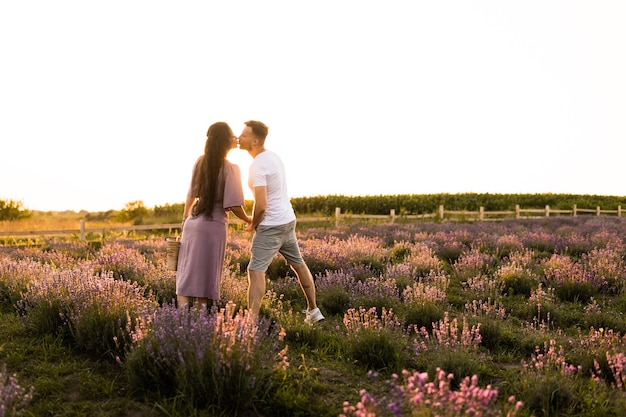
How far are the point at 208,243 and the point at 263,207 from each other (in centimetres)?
62

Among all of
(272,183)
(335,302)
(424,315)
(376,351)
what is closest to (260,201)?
(272,183)

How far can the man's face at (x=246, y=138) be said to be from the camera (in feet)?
16.9

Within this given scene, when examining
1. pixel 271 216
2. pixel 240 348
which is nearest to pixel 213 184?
pixel 271 216

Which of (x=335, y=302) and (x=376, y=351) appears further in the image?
(x=335, y=302)

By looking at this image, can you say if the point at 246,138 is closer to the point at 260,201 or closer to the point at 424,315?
the point at 260,201

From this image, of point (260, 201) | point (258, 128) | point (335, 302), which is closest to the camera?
point (260, 201)

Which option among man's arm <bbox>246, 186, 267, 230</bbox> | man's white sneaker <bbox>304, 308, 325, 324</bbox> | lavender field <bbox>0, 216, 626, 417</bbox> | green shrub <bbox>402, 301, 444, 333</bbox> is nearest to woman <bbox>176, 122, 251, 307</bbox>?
man's arm <bbox>246, 186, 267, 230</bbox>

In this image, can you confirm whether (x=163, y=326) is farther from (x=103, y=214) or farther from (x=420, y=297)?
(x=103, y=214)

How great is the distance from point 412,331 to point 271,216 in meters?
2.03

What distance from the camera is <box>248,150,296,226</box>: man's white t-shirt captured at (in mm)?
5086

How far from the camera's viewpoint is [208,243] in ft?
16.0

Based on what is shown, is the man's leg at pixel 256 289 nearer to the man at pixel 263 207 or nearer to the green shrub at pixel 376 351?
the man at pixel 263 207

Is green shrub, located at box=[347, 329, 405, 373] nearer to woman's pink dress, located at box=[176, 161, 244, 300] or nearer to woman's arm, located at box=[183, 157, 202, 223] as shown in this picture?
woman's pink dress, located at box=[176, 161, 244, 300]

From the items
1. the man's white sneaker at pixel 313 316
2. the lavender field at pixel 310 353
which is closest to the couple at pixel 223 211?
the lavender field at pixel 310 353
